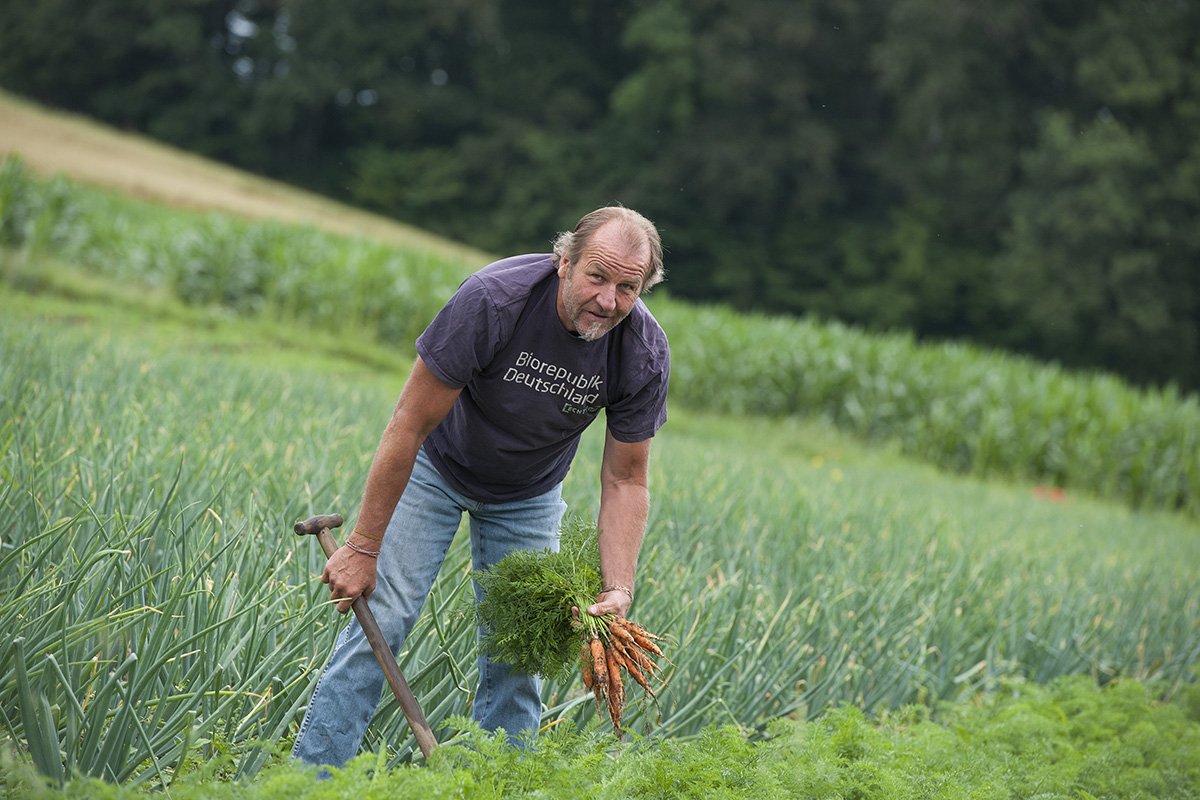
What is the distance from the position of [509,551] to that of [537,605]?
1.18 feet

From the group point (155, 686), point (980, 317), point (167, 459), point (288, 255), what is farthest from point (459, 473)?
point (980, 317)

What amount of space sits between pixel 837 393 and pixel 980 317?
69.3 feet

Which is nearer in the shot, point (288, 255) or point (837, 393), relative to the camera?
point (288, 255)

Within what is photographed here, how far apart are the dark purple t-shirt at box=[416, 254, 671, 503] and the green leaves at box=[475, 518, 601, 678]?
0.95 feet

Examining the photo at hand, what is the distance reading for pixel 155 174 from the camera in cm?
2783

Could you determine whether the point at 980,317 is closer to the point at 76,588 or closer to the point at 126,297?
the point at 126,297

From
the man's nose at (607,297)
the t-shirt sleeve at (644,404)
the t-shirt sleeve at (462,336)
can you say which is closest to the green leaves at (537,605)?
the t-shirt sleeve at (644,404)

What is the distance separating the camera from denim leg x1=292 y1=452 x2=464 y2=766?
111 inches

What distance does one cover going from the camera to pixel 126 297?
1238 cm

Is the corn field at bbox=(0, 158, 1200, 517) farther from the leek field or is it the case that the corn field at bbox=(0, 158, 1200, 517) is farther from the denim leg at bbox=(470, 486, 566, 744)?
the denim leg at bbox=(470, 486, 566, 744)

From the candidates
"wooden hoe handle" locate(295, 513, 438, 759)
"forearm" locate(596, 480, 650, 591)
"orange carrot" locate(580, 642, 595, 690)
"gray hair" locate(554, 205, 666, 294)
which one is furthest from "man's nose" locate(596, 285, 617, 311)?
"wooden hoe handle" locate(295, 513, 438, 759)

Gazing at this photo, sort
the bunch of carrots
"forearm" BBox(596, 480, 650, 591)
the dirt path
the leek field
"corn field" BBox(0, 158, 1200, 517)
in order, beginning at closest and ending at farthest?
the leek field
the bunch of carrots
"forearm" BBox(596, 480, 650, 591)
"corn field" BBox(0, 158, 1200, 517)
the dirt path

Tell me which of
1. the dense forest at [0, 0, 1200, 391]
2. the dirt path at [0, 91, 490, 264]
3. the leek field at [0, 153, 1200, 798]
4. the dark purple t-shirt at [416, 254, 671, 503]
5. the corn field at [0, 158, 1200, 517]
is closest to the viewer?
the leek field at [0, 153, 1200, 798]

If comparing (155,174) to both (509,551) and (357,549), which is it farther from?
(357,549)
